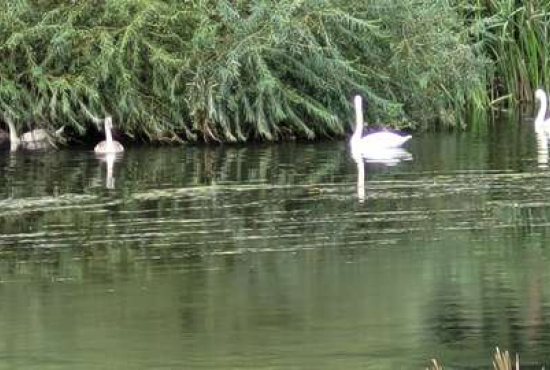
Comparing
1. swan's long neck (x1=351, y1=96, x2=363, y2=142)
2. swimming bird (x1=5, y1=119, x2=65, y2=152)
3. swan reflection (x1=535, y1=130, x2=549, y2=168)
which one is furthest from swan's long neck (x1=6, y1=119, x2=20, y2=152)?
swan reflection (x1=535, y1=130, x2=549, y2=168)

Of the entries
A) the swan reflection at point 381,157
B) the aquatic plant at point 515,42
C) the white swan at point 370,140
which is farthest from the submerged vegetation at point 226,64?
the aquatic plant at point 515,42

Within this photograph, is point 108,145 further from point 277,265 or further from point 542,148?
point 277,265

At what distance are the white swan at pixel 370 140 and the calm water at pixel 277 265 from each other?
1.87 meters

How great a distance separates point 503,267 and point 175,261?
10.1 feet

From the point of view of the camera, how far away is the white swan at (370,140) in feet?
84.7

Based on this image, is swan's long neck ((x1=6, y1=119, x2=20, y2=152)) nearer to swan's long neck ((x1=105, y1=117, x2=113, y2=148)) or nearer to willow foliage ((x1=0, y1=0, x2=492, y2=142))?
willow foliage ((x1=0, y1=0, x2=492, y2=142))

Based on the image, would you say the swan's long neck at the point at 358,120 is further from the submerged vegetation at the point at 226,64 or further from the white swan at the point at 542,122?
the white swan at the point at 542,122

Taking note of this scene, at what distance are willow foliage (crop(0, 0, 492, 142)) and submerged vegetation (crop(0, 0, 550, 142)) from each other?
25mm

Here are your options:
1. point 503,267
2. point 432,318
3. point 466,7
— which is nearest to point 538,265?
point 503,267

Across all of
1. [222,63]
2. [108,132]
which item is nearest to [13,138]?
[108,132]

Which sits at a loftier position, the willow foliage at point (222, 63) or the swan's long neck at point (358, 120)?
the willow foliage at point (222, 63)

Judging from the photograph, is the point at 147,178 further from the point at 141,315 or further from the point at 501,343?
the point at 501,343

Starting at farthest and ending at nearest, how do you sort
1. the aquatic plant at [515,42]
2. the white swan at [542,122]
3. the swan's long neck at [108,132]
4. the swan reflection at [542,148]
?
the aquatic plant at [515,42] → the white swan at [542,122] → the swan's long neck at [108,132] → the swan reflection at [542,148]

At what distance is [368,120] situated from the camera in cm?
2889
